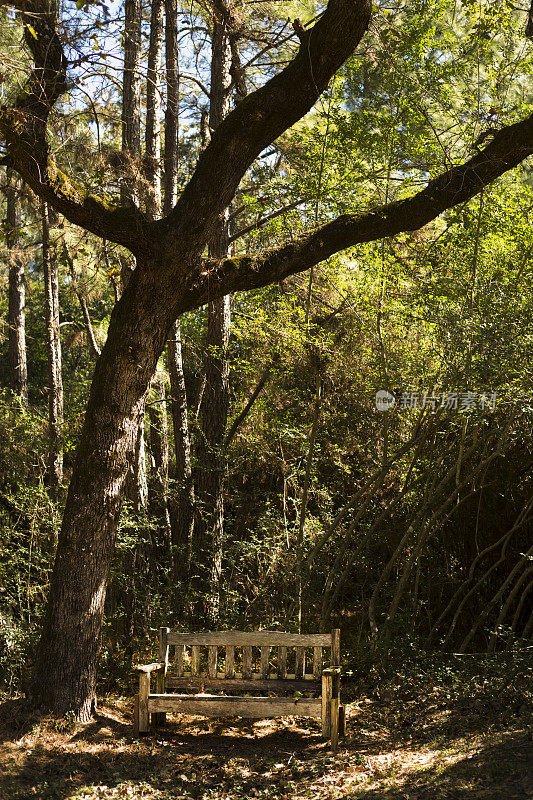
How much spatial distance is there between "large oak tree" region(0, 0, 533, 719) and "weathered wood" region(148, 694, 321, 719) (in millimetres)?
578

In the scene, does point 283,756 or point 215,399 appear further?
point 215,399

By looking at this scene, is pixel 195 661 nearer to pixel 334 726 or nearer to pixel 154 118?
pixel 334 726

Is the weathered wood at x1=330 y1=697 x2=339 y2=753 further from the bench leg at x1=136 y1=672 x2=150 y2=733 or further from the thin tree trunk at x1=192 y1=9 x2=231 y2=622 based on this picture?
the thin tree trunk at x1=192 y1=9 x2=231 y2=622

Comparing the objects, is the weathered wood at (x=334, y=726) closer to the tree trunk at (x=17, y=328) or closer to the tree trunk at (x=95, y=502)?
the tree trunk at (x=95, y=502)

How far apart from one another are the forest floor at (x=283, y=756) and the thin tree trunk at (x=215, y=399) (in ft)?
6.55

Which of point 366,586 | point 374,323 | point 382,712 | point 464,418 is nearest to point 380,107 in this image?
point 374,323

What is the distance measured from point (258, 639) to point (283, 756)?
0.83 m

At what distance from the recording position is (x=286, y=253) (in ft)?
19.4

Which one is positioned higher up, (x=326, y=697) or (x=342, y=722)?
(x=326, y=697)

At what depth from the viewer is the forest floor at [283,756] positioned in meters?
4.54

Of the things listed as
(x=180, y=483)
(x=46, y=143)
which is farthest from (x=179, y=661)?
(x=46, y=143)

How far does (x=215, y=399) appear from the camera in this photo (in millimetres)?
8570

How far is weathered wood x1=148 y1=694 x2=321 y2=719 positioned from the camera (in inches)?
210

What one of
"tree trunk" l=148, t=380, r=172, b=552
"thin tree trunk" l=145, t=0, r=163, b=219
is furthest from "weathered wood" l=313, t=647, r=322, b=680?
"thin tree trunk" l=145, t=0, r=163, b=219
